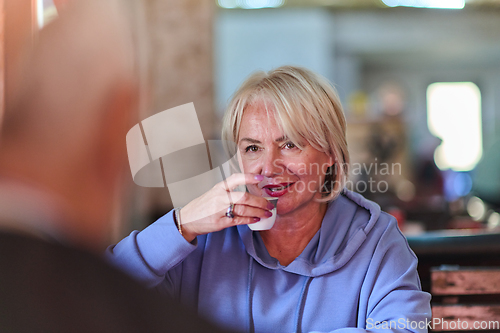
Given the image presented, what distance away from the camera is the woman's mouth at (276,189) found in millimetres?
1130

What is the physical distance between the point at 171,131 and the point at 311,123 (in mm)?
356

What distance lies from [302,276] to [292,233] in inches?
5.7

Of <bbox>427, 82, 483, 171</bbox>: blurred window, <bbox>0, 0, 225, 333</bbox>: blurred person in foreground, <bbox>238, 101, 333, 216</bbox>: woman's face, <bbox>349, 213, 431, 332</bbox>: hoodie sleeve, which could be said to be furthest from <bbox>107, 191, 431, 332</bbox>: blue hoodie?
<bbox>427, 82, 483, 171</bbox>: blurred window

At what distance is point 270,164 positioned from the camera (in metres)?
1.10

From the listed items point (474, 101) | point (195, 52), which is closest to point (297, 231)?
point (195, 52)

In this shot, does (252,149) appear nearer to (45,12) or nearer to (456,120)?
(45,12)

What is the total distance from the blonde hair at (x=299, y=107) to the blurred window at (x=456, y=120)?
10.5m

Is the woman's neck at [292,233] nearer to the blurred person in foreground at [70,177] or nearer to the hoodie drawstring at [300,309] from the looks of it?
the hoodie drawstring at [300,309]

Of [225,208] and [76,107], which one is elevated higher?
[76,107]

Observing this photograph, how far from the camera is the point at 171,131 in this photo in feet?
3.52

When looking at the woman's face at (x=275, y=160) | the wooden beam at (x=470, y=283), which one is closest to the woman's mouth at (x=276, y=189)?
the woman's face at (x=275, y=160)

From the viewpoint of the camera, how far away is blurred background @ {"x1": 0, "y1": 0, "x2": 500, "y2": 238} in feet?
7.92

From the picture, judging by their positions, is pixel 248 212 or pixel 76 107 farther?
pixel 248 212

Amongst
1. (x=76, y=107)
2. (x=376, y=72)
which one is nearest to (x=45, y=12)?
(x=76, y=107)
